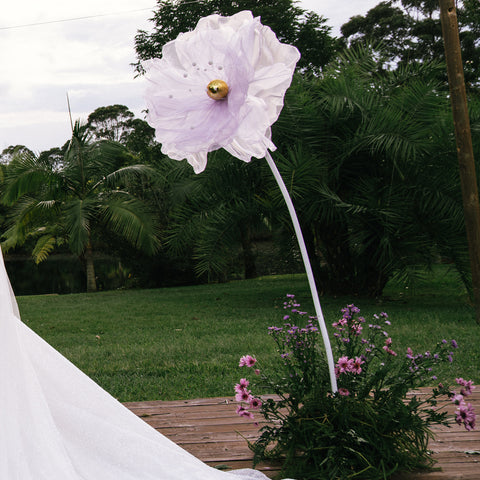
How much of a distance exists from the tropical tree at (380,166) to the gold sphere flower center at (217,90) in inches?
220

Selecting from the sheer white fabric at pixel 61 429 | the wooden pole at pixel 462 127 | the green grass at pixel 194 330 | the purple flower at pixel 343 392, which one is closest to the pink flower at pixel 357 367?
the purple flower at pixel 343 392

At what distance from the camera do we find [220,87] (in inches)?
89.0

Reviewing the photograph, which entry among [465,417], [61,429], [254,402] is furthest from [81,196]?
[465,417]

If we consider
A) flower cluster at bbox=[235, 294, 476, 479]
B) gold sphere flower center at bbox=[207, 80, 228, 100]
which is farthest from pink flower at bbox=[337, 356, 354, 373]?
gold sphere flower center at bbox=[207, 80, 228, 100]

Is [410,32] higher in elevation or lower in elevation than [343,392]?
higher

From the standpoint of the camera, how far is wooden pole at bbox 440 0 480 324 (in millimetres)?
5949

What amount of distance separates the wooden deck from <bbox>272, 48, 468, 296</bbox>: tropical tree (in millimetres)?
4670

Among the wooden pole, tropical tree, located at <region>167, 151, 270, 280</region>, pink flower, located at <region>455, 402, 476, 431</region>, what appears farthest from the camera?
tropical tree, located at <region>167, 151, 270, 280</region>

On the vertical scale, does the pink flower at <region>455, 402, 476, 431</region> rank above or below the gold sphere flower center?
below

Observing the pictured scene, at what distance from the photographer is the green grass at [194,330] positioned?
4922mm

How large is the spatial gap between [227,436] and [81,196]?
1204cm

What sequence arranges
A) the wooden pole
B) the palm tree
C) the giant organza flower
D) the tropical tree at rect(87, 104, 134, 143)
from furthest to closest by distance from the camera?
1. the tropical tree at rect(87, 104, 134, 143)
2. the palm tree
3. the wooden pole
4. the giant organza flower

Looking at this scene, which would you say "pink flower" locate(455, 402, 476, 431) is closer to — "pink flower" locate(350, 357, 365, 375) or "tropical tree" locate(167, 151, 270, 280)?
"pink flower" locate(350, 357, 365, 375)

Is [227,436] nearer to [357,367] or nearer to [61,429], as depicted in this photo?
[357,367]
